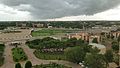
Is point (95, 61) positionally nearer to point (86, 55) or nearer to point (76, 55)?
point (86, 55)

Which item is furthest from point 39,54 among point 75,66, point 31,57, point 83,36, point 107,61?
point 83,36

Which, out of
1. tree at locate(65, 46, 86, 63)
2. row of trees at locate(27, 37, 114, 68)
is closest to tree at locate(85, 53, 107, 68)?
row of trees at locate(27, 37, 114, 68)

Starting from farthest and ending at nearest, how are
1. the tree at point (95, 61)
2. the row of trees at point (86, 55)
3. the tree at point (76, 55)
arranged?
the tree at point (76, 55)
the row of trees at point (86, 55)
the tree at point (95, 61)

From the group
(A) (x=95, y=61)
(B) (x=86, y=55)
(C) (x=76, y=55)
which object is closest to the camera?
(A) (x=95, y=61)

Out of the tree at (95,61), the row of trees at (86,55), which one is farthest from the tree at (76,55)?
the tree at (95,61)

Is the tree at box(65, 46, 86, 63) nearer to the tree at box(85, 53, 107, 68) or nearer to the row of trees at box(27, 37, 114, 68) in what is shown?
the row of trees at box(27, 37, 114, 68)

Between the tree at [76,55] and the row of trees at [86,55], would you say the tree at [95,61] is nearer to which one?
the row of trees at [86,55]

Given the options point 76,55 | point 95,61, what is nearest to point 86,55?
point 95,61

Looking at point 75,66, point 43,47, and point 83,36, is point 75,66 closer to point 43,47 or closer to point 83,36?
point 43,47

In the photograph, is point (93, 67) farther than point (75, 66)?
No

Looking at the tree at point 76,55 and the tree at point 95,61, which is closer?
the tree at point 95,61

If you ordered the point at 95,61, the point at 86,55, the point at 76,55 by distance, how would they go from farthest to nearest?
the point at 76,55 → the point at 86,55 → the point at 95,61
